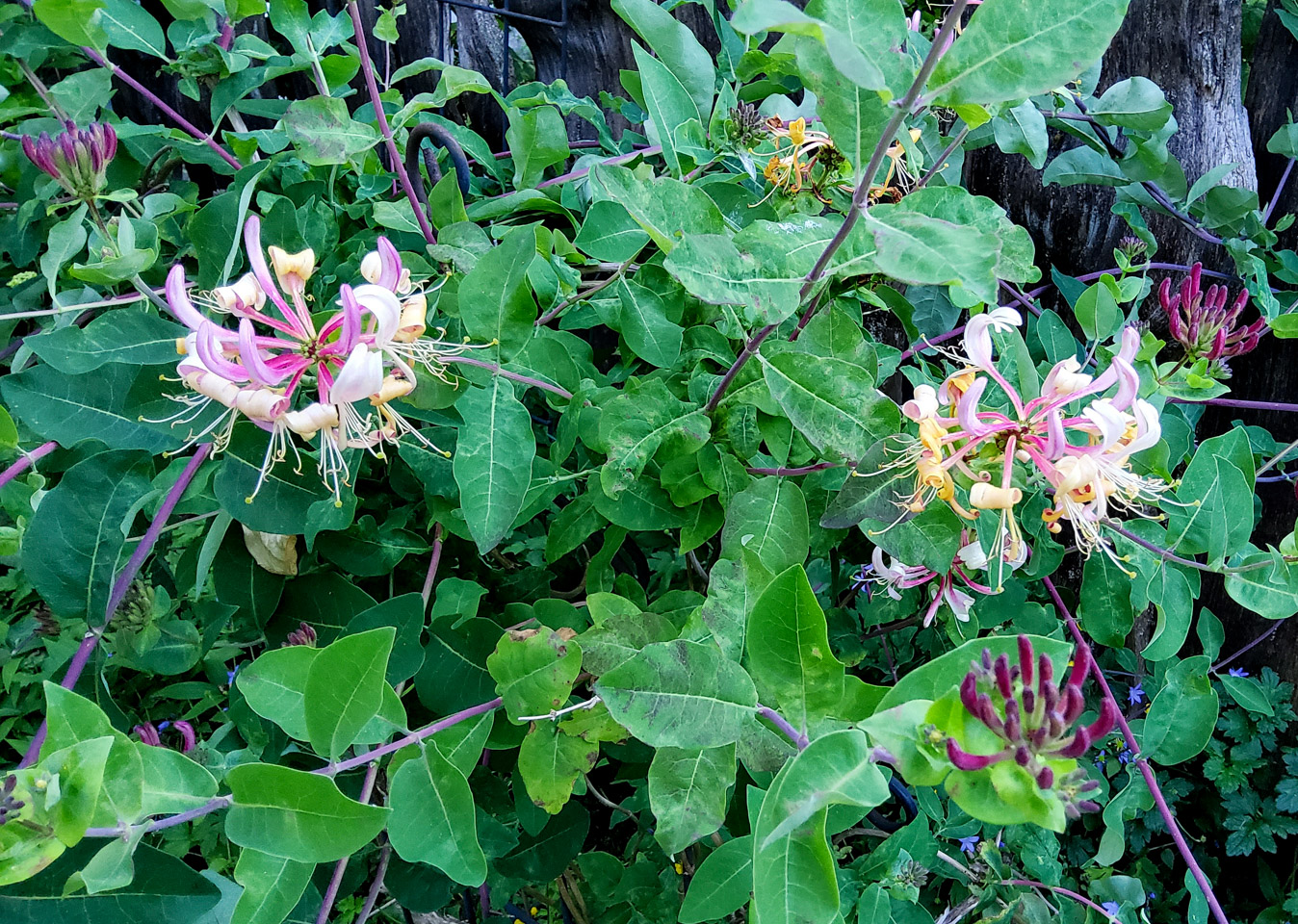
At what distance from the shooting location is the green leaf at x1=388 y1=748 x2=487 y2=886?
58cm

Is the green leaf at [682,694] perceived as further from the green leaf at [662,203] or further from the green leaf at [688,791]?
the green leaf at [662,203]

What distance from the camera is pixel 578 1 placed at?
1.49m

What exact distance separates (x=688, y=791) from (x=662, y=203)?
40 centimetres

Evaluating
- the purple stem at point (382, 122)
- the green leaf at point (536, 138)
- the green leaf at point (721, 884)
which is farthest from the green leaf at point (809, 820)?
the green leaf at point (536, 138)

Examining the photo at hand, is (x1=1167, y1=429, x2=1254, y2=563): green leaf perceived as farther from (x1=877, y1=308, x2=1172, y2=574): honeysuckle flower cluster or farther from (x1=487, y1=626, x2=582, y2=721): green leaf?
(x1=487, y1=626, x2=582, y2=721): green leaf

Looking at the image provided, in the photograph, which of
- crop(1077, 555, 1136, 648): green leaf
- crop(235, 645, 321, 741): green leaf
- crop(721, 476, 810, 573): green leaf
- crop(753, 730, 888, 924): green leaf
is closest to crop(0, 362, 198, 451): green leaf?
crop(235, 645, 321, 741): green leaf

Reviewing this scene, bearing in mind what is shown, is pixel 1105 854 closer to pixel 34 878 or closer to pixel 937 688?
pixel 937 688

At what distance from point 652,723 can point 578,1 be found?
1.37 meters

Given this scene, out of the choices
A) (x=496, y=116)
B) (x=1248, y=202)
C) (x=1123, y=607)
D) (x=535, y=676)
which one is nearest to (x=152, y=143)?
(x=496, y=116)

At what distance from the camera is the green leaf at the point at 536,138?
89 centimetres

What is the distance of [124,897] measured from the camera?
546 millimetres

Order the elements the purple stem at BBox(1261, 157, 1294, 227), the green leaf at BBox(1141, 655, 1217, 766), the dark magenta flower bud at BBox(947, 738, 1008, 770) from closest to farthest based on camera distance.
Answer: the dark magenta flower bud at BBox(947, 738, 1008, 770)
the green leaf at BBox(1141, 655, 1217, 766)
the purple stem at BBox(1261, 157, 1294, 227)

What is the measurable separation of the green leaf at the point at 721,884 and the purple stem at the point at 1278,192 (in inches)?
52.1

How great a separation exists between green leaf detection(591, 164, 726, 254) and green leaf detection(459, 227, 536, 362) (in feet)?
0.29
